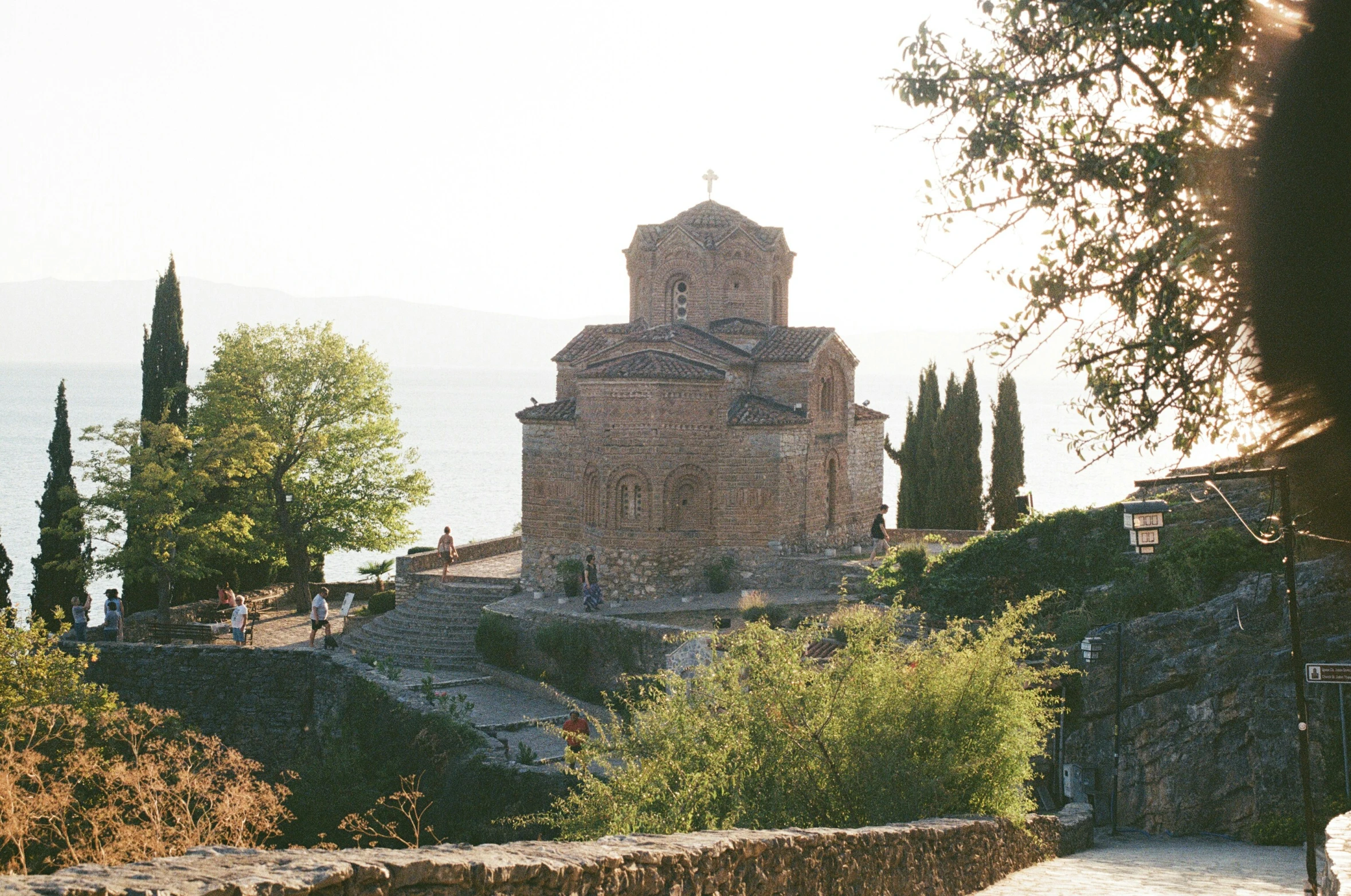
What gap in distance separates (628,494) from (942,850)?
17313 millimetres

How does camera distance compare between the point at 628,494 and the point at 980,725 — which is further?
the point at 628,494

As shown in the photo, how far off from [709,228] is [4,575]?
733 inches

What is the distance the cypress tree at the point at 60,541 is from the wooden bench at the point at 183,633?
2.70 m

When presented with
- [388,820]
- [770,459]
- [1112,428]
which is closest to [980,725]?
[1112,428]

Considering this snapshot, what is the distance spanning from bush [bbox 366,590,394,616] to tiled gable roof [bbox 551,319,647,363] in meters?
7.05

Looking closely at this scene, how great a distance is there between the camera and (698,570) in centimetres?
2594

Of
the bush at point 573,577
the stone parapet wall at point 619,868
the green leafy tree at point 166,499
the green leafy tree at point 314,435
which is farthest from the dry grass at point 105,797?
the green leafy tree at point 314,435

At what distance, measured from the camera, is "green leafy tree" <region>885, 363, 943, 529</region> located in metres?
35.7

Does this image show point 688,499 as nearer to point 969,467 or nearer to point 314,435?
point 314,435

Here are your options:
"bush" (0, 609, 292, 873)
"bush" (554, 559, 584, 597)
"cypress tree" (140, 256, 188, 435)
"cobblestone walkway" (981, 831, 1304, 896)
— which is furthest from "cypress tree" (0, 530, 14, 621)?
"cobblestone walkway" (981, 831, 1304, 896)

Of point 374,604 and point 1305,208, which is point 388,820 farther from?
point 1305,208

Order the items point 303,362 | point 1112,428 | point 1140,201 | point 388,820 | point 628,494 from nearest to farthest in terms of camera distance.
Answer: point 1140,201 → point 1112,428 → point 388,820 → point 628,494 → point 303,362

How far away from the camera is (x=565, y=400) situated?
1125 inches

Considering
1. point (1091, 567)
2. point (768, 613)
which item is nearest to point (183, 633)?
point (768, 613)
